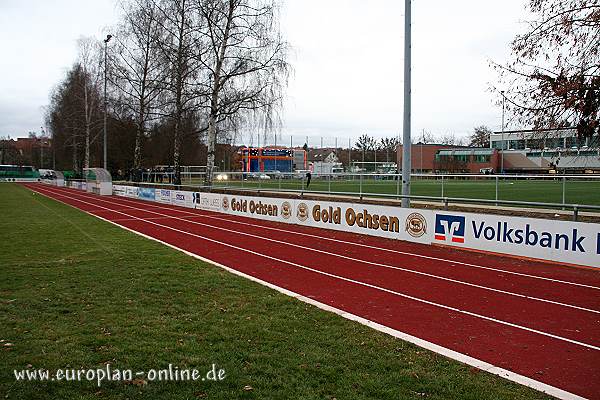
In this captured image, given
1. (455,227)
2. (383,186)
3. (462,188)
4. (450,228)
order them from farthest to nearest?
(462,188) < (383,186) < (450,228) < (455,227)

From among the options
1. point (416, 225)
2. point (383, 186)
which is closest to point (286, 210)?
point (416, 225)

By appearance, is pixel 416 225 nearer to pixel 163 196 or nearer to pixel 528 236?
pixel 528 236

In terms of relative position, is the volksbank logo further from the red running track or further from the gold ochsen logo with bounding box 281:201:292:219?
the gold ochsen logo with bounding box 281:201:292:219

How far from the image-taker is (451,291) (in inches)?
361

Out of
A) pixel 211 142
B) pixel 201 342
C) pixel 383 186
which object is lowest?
pixel 201 342

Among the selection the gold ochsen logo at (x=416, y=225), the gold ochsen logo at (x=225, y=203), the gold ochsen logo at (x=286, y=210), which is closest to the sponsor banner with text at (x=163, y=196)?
the gold ochsen logo at (x=225, y=203)

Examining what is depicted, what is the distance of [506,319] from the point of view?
24.2 ft

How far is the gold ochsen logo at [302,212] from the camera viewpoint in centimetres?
1952

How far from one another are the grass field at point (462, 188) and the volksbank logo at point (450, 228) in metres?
7.02

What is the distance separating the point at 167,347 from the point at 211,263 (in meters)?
5.83

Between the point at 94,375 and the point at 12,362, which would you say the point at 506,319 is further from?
the point at 12,362

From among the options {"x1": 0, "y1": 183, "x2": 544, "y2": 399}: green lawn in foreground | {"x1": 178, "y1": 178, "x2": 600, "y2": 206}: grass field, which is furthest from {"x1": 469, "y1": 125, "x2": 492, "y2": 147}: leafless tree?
{"x1": 0, "y1": 183, "x2": 544, "y2": 399}: green lawn in foreground

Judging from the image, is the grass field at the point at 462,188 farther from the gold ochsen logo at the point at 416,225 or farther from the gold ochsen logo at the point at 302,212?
the gold ochsen logo at the point at 416,225

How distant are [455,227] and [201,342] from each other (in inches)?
386
